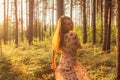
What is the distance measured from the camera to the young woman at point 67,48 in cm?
575

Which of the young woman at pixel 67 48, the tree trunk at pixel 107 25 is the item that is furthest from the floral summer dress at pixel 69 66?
the tree trunk at pixel 107 25

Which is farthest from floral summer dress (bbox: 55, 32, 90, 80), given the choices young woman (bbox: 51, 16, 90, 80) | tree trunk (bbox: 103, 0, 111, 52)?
tree trunk (bbox: 103, 0, 111, 52)

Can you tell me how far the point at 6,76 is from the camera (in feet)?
38.4

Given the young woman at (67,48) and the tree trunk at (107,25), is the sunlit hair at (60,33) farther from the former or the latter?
the tree trunk at (107,25)

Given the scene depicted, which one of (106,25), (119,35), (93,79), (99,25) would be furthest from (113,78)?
(99,25)

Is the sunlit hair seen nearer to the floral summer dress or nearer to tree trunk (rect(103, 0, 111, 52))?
the floral summer dress

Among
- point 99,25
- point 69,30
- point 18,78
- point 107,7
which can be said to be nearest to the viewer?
point 69,30

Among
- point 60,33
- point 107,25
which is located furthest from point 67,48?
point 107,25

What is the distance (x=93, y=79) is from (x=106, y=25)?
6612 millimetres

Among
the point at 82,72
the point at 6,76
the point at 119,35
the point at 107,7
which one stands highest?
the point at 107,7

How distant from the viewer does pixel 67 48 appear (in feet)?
19.3

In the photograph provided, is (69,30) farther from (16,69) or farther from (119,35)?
(16,69)

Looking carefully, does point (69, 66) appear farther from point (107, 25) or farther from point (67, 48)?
point (107, 25)

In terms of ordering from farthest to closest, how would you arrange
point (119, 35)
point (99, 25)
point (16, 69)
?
point (99, 25) → point (16, 69) → point (119, 35)
